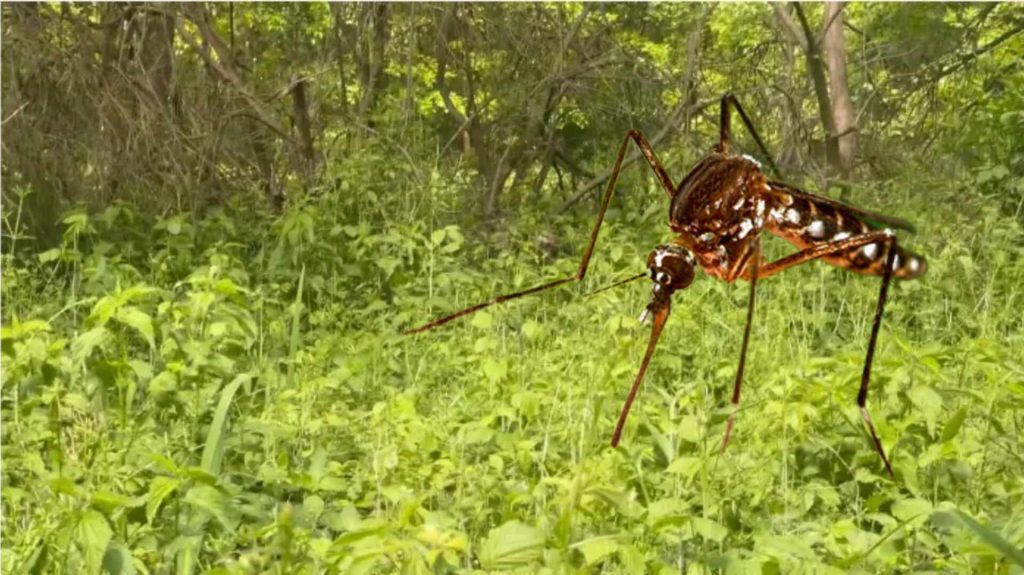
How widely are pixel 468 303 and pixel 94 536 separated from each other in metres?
2.89

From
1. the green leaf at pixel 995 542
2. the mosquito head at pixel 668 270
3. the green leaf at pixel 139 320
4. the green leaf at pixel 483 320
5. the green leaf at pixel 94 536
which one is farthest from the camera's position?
the green leaf at pixel 483 320

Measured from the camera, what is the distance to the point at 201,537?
230cm

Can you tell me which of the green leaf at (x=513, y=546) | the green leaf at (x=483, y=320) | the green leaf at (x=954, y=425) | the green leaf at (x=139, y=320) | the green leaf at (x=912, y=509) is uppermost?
the green leaf at (x=513, y=546)

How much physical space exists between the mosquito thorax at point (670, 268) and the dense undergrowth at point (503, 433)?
84 millimetres

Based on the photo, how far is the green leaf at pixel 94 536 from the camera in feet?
6.34

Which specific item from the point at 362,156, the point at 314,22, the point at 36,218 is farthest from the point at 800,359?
the point at 314,22

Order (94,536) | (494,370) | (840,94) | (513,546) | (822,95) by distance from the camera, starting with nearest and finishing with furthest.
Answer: (513,546) < (94,536) < (494,370) < (822,95) < (840,94)

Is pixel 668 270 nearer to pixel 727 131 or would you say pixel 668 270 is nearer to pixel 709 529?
pixel 727 131

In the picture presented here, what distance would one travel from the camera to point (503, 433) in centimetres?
297

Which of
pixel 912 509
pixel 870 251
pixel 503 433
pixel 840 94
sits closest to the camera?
pixel 870 251

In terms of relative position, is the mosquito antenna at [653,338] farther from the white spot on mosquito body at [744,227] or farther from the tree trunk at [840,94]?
the tree trunk at [840,94]

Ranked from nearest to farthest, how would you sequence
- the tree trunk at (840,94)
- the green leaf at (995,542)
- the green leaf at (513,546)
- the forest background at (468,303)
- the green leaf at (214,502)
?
the green leaf at (513,546) → the green leaf at (995,542) → the green leaf at (214,502) → the forest background at (468,303) → the tree trunk at (840,94)

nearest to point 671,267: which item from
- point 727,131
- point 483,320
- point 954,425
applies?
point 727,131

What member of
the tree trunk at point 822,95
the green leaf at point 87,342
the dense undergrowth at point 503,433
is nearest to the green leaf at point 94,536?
the dense undergrowth at point 503,433
